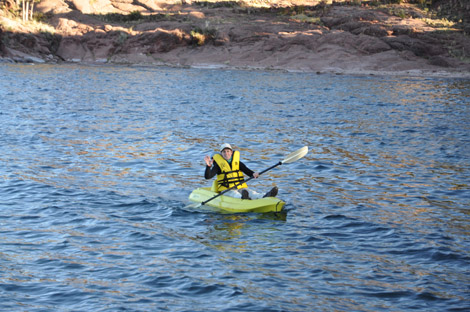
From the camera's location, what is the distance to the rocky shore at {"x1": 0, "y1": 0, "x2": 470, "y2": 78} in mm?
41500

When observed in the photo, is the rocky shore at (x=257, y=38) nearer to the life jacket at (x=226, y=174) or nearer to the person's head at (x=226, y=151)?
the life jacket at (x=226, y=174)

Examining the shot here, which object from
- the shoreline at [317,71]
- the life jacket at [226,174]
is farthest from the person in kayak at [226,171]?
the shoreline at [317,71]

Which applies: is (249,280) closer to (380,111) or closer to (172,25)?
(380,111)

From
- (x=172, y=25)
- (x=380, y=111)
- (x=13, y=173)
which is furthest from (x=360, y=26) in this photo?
(x=13, y=173)

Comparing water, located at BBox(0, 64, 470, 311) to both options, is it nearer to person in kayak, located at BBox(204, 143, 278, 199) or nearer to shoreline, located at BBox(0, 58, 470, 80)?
person in kayak, located at BBox(204, 143, 278, 199)

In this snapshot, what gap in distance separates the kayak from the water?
0.18 metres

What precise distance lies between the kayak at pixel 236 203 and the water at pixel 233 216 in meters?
0.18

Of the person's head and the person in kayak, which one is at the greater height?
the person's head

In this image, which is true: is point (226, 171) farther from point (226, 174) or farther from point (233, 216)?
point (233, 216)

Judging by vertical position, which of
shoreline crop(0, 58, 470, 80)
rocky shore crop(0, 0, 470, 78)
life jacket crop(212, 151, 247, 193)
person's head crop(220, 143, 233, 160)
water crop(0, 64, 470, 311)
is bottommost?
water crop(0, 64, 470, 311)

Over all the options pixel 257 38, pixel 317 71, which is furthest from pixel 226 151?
pixel 257 38

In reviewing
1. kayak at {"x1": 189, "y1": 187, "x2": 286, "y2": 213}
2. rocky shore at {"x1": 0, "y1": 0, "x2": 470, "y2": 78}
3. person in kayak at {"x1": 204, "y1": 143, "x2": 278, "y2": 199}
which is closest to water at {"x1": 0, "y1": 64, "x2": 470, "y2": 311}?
kayak at {"x1": 189, "y1": 187, "x2": 286, "y2": 213}

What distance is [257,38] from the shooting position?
46.7 meters

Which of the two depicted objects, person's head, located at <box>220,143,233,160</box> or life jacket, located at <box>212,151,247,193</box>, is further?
life jacket, located at <box>212,151,247,193</box>
